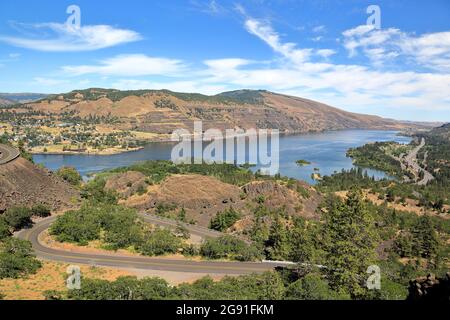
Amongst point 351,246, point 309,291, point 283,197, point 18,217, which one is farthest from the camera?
point 283,197

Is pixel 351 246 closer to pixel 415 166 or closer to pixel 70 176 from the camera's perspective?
pixel 70 176

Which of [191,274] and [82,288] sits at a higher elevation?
[82,288]

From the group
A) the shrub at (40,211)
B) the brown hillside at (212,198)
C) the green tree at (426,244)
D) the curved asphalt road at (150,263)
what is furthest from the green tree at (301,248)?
the shrub at (40,211)

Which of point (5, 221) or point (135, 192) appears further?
point (135, 192)

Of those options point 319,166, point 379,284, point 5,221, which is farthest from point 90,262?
point 319,166

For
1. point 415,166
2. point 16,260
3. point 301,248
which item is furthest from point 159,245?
point 415,166

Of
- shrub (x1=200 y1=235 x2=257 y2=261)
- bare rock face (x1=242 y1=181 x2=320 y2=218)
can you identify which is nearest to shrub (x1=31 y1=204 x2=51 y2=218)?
shrub (x1=200 y1=235 x2=257 y2=261)

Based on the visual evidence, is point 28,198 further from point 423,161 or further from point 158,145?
point 423,161
